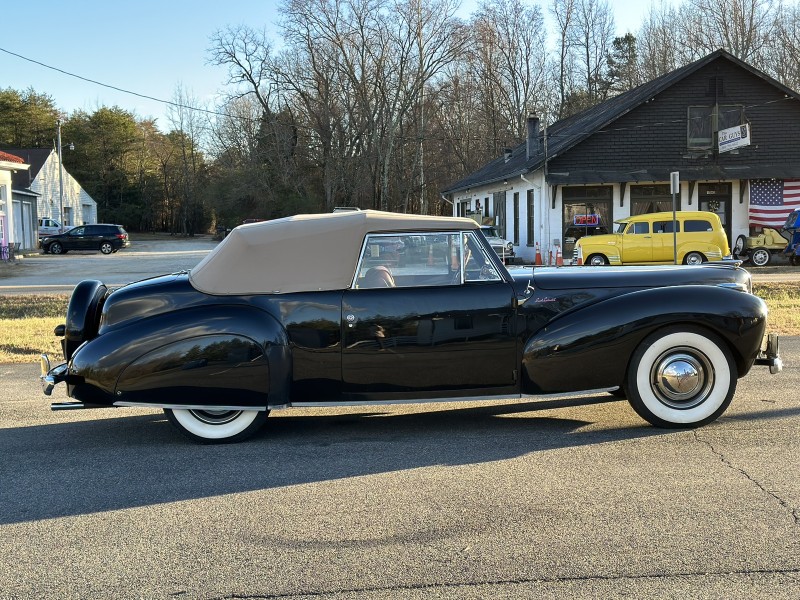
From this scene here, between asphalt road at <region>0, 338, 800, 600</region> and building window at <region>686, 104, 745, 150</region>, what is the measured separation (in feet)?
80.3

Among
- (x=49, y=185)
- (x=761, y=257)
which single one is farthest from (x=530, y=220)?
(x=49, y=185)

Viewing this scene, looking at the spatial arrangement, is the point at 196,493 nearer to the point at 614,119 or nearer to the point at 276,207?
the point at 614,119

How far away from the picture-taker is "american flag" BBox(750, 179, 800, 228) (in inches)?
1104

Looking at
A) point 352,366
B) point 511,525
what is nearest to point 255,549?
point 511,525

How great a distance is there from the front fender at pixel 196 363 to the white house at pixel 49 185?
47203mm

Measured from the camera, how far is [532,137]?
32.8 metres

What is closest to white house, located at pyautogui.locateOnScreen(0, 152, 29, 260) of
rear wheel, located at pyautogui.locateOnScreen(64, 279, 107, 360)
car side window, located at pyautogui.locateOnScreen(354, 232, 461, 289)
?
rear wheel, located at pyautogui.locateOnScreen(64, 279, 107, 360)

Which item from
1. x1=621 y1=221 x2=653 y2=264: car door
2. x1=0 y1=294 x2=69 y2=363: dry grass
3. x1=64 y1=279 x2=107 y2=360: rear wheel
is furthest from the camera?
x1=621 y1=221 x2=653 y2=264: car door

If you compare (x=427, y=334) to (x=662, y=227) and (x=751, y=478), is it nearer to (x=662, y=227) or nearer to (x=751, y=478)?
(x=751, y=478)

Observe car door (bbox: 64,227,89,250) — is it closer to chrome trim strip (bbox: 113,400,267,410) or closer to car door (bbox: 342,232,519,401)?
chrome trim strip (bbox: 113,400,267,410)

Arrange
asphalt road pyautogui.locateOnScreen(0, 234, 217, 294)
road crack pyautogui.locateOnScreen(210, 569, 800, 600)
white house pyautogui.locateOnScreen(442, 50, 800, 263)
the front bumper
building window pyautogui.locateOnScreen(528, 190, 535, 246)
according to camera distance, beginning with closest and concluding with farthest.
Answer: road crack pyautogui.locateOnScreen(210, 569, 800, 600) < the front bumper < asphalt road pyautogui.locateOnScreen(0, 234, 217, 294) < white house pyautogui.locateOnScreen(442, 50, 800, 263) < building window pyautogui.locateOnScreen(528, 190, 535, 246)

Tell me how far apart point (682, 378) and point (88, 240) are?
43.5 m

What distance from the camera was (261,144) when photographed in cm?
5712

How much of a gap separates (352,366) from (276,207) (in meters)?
51.4
